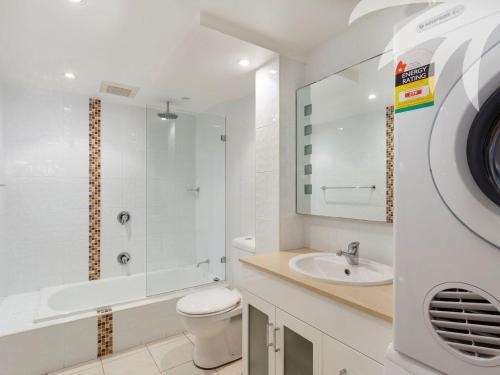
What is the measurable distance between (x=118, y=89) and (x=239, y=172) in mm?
1488

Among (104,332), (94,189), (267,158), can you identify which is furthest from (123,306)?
(267,158)

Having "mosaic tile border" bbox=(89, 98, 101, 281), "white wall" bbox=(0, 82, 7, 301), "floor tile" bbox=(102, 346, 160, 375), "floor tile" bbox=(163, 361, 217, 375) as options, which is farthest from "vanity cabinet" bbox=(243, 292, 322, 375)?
"white wall" bbox=(0, 82, 7, 301)

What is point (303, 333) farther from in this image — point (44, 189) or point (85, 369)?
point (44, 189)

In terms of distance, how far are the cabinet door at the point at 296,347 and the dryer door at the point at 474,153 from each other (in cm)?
86

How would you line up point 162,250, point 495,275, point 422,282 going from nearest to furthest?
point 495,275
point 422,282
point 162,250

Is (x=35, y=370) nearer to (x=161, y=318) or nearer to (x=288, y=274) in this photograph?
(x=161, y=318)

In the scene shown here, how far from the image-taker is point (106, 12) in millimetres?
1528

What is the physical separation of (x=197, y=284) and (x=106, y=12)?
2364 mm

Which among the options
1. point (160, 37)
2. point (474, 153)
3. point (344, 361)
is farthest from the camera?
point (160, 37)

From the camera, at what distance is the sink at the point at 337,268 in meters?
1.40

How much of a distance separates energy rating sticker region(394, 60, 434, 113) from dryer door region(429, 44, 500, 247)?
5 cm

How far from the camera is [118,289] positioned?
9.70 ft

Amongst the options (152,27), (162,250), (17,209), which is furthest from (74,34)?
(162,250)

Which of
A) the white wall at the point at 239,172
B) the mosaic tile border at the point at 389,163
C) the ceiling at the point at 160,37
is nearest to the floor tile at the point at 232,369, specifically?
the white wall at the point at 239,172
